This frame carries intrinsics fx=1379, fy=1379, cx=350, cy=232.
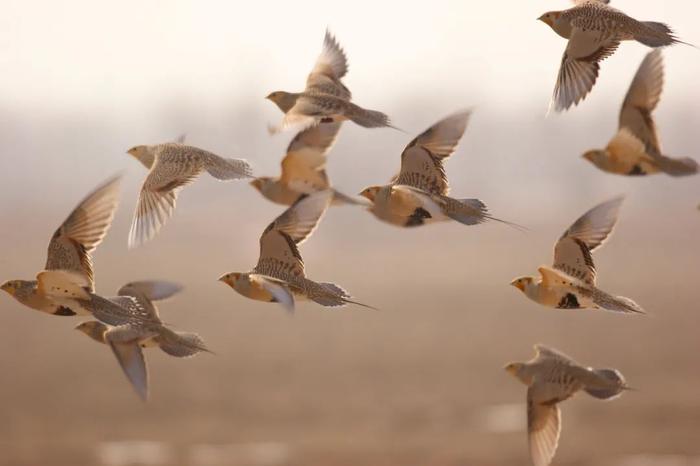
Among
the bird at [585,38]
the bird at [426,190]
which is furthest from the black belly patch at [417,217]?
the bird at [585,38]

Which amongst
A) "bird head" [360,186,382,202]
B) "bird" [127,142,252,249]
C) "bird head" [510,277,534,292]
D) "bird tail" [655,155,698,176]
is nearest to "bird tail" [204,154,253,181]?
"bird" [127,142,252,249]

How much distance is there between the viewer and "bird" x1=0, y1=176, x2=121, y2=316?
2.56m

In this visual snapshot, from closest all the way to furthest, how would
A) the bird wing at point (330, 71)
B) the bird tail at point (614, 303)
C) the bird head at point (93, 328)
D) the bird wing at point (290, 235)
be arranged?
the bird tail at point (614, 303), the bird wing at point (290, 235), the bird head at point (93, 328), the bird wing at point (330, 71)

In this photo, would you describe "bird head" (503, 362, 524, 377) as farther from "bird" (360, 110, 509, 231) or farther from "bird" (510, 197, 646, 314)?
"bird" (360, 110, 509, 231)

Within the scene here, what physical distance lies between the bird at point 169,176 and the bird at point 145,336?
15 cm

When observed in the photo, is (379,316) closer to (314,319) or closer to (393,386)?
(314,319)

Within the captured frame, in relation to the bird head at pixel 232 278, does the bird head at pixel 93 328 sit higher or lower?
lower

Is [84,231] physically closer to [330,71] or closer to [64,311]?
[64,311]

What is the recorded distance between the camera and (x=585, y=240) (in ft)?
8.66

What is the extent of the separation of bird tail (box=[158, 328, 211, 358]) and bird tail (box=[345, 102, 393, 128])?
1.74 feet

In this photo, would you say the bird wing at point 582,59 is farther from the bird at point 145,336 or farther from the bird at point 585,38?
the bird at point 145,336

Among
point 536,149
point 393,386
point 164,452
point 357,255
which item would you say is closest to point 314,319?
point 393,386

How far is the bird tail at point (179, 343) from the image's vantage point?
2582 mm

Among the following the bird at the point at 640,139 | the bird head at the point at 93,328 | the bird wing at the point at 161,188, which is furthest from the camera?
the bird head at the point at 93,328
